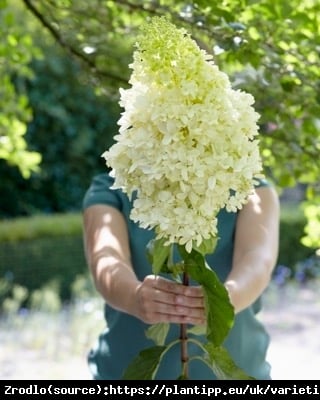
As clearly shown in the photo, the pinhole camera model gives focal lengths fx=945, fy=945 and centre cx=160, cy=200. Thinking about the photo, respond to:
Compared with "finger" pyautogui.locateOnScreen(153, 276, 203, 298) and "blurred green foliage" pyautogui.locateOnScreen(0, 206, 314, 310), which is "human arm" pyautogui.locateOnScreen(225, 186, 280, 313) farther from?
"blurred green foliage" pyautogui.locateOnScreen(0, 206, 314, 310)

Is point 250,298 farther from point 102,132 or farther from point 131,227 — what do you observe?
point 102,132

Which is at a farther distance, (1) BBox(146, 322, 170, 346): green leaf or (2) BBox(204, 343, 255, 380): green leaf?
(1) BBox(146, 322, 170, 346): green leaf

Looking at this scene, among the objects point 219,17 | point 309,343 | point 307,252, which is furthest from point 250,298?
point 307,252

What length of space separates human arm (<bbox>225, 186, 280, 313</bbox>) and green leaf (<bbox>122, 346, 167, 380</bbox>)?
27cm

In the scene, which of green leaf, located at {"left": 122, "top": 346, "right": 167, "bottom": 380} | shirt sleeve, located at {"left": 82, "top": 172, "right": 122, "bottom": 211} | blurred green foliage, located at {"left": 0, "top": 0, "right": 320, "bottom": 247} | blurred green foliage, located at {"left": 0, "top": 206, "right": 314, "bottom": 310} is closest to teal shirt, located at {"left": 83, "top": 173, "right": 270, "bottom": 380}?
shirt sleeve, located at {"left": 82, "top": 172, "right": 122, "bottom": 211}

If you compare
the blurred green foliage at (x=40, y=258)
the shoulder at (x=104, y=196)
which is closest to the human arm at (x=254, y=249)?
the shoulder at (x=104, y=196)

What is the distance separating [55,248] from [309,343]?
8.76 feet

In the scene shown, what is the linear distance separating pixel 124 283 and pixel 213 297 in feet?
1.23

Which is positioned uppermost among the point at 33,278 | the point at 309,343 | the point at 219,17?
the point at 33,278

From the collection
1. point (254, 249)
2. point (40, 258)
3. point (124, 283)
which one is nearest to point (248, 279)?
point (254, 249)

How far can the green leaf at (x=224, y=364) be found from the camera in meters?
1.62

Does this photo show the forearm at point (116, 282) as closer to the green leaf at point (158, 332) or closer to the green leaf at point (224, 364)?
the green leaf at point (158, 332)

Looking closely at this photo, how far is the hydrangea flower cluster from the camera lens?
141 centimetres

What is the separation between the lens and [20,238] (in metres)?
8.37
